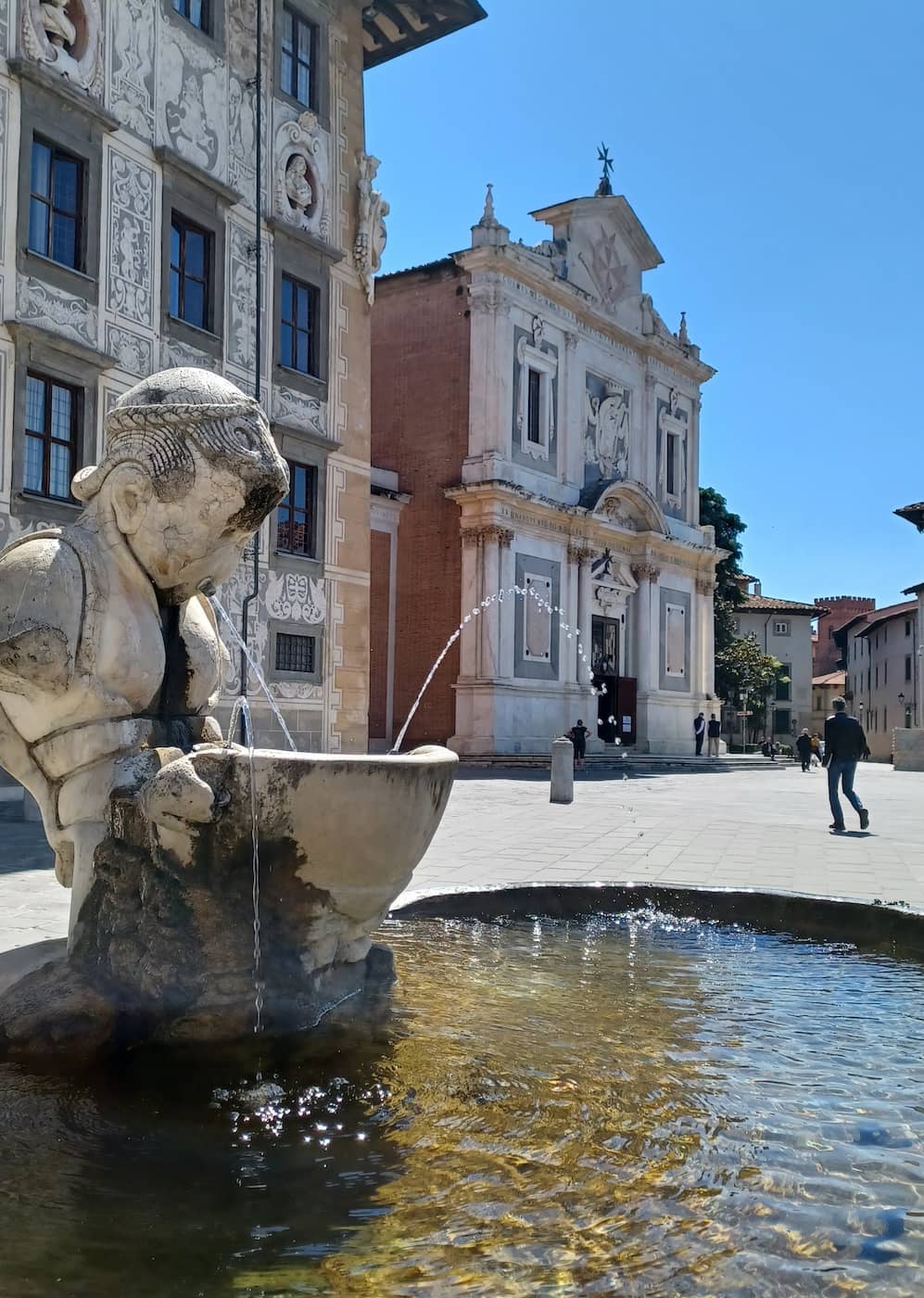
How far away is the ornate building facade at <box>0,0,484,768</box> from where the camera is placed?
14.2 metres

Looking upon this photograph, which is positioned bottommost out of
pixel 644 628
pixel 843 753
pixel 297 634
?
pixel 843 753

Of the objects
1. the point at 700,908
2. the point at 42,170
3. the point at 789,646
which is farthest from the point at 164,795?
the point at 789,646

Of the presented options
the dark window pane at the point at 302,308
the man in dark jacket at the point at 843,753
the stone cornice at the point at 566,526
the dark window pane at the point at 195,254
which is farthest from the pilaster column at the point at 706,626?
the man in dark jacket at the point at 843,753

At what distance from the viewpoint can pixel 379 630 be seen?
29.3 m

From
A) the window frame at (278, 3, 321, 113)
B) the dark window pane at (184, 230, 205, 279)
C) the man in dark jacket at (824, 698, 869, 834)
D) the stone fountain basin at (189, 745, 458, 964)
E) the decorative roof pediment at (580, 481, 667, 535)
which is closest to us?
the stone fountain basin at (189, 745, 458, 964)

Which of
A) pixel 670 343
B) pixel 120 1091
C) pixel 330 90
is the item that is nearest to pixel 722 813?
pixel 120 1091

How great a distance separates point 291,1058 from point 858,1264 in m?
1.46

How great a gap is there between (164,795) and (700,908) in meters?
3.73

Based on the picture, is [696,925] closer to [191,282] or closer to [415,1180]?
[415,1180]

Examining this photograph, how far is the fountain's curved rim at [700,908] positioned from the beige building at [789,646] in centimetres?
6333

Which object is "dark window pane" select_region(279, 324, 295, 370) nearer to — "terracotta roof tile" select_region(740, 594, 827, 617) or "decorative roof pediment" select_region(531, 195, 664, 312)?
"decorative roof pediment" select_region(531, 195, 664, 312)

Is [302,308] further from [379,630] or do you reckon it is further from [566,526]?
[566,526]

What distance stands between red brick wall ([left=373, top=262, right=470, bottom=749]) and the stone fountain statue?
82.9ft

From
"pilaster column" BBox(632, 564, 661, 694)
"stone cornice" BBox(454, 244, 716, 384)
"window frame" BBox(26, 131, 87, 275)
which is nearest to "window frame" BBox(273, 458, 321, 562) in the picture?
"window frame" BBox(26, 131, 87, 275)
